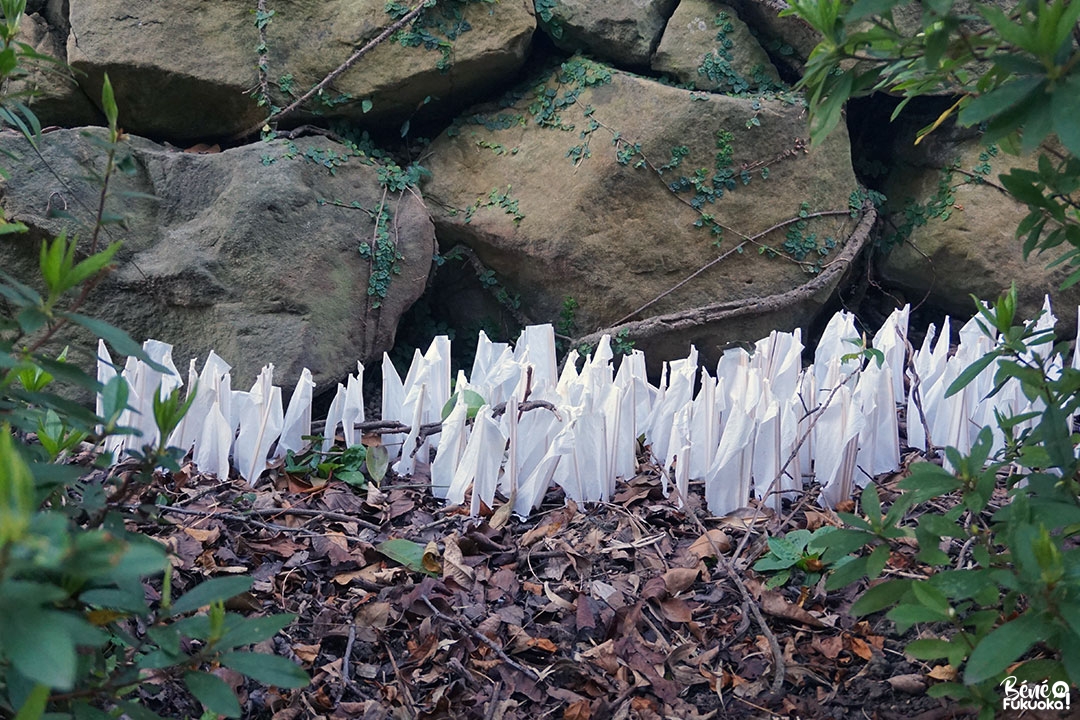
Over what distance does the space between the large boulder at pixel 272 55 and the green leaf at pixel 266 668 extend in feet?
9.88

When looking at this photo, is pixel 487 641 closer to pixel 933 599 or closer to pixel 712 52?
pixel 933 599

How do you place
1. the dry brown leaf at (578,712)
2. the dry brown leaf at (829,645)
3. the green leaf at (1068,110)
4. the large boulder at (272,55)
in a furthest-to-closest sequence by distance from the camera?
the large boulder at (272,55)
the dry brown leaf at (829,645)
the dry brown leaf at (578,712)
the green leaf at (1068,110)

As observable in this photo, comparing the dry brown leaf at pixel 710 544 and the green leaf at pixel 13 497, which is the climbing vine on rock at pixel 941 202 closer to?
the dry brown leaf at pixel 710 544

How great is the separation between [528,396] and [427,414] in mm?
425

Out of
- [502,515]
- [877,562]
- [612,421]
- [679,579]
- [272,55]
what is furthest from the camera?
[272,55]

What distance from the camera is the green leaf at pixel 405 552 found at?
195 cm

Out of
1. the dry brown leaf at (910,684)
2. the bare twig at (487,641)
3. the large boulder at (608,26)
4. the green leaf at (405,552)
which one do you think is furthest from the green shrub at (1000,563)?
the large boulder at (608,26)

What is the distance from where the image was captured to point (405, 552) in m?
1.98

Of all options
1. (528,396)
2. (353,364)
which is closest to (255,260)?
(353,364)

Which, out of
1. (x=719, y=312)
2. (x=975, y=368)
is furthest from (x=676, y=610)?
(x=719, y=312)

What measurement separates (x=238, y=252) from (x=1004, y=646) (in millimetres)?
2790

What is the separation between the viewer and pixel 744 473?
2.13m

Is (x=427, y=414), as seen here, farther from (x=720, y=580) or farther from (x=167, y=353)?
(x=720, y=580)

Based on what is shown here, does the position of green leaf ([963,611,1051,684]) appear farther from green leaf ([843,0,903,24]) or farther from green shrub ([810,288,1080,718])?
green leaf ([843,0,903,24])
